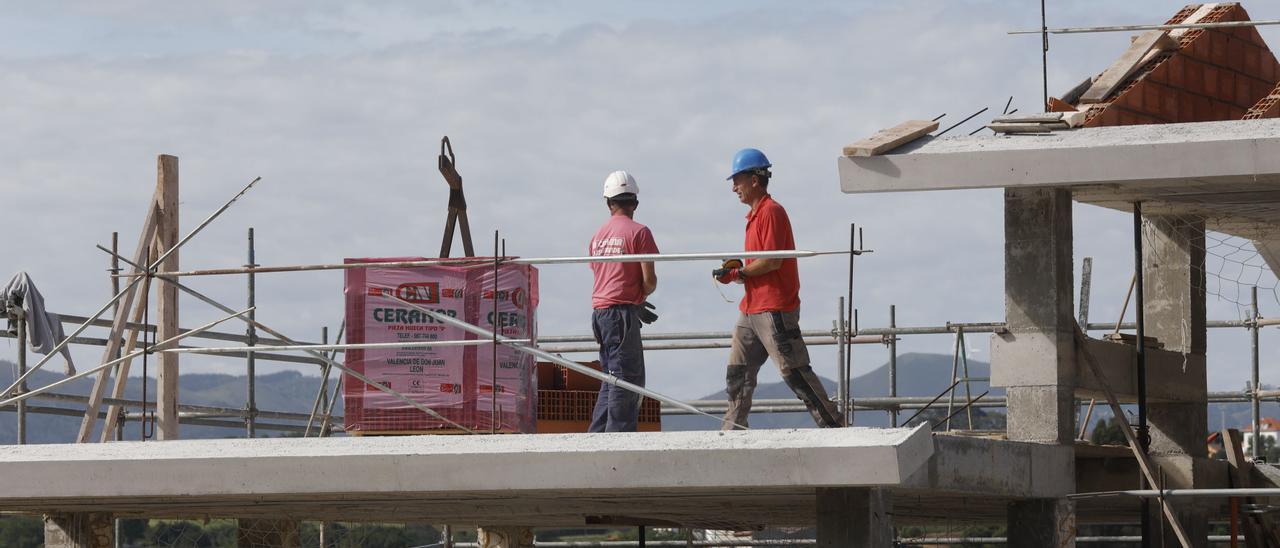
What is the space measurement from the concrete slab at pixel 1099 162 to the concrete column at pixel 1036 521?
2.21 m

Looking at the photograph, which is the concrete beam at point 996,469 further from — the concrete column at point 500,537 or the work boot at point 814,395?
the concrete column at point 500,537

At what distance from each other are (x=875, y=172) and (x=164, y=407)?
5215 millimetres

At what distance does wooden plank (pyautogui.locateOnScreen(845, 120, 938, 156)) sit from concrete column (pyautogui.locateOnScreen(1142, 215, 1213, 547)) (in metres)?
3.10

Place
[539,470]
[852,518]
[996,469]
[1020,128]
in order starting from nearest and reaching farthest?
[539,470] < [852,518] < [996,469] < [1020,128]

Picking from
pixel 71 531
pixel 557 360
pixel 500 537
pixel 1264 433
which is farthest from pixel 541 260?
pixel 1264 433

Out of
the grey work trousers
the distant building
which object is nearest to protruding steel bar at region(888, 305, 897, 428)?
the distant building

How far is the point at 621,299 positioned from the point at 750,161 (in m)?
1.17

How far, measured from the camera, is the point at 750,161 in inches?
433

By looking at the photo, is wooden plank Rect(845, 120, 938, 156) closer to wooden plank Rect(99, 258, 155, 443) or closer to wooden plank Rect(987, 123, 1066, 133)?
wooden plank Rect(987, 123, 1066, 133)

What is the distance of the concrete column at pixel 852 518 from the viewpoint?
10.1 m

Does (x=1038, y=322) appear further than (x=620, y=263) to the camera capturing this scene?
Yes

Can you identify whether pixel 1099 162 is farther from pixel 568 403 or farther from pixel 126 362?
pixel 126 362

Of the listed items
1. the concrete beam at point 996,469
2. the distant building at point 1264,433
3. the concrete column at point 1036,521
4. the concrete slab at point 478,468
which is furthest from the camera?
the distant building at point 1264,433

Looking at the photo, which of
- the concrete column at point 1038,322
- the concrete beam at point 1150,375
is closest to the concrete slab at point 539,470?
the concrete column at point 1038,322
